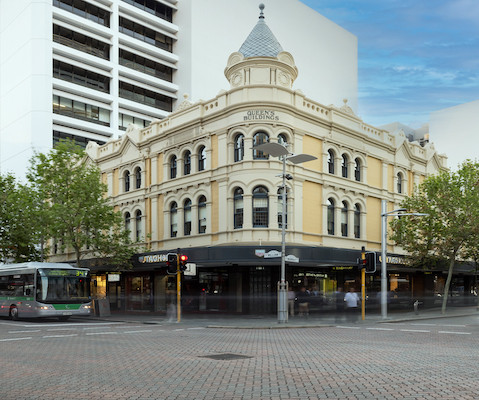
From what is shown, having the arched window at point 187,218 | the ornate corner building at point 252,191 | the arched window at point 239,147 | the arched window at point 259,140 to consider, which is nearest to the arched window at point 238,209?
the ornate corner building at point 252,191

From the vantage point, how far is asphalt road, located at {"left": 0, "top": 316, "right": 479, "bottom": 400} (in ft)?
28.7

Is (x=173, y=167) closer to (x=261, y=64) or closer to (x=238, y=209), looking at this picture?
(x=238, y=209)

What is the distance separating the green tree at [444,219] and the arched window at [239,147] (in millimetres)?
11239

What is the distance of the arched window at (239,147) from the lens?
30.3m

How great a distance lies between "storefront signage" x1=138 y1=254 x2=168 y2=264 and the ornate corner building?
9cm

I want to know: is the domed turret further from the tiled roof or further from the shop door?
the shop door

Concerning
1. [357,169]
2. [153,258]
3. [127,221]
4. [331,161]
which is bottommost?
[153,258]

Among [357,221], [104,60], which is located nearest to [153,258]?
[357,221]

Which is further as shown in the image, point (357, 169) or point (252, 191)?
point (357, 169)

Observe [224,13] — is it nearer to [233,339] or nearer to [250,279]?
[250,279]

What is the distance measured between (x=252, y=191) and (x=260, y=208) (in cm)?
99

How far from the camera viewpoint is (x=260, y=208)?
97.0 ft

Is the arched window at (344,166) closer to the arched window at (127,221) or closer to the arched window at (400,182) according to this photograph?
the arched window at (400,182)

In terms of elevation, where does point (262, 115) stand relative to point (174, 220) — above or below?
above
